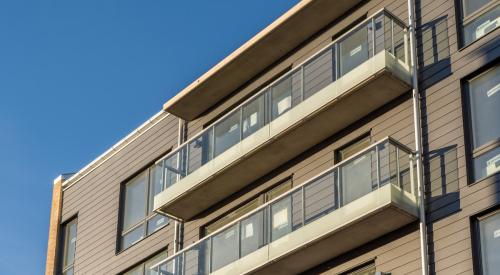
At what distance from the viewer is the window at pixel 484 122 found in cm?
2419

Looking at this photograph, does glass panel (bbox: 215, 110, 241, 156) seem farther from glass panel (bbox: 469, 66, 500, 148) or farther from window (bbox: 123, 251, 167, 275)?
glass panel (bbox: 469, 66, 500, 148)

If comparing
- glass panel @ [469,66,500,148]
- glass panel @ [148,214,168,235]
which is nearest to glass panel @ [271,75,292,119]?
glass panel @ [469,66,500,148]

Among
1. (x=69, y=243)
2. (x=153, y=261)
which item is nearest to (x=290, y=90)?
(x=153, y=261)

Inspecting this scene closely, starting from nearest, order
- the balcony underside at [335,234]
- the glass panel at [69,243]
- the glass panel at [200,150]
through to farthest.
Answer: the balcony underside at [335,234] < the glass panel at [200,150] < the glass panel at [69,243]

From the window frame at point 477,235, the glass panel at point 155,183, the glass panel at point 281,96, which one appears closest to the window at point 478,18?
the window frame at point 477,235

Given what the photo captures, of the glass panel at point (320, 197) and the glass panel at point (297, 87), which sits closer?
the glass panel at point (320, 197)

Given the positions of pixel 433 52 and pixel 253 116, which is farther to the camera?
pixel 253 116

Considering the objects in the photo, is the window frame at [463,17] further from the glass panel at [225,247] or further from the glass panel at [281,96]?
the glass panel at [225,247]

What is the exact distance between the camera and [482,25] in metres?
25.6

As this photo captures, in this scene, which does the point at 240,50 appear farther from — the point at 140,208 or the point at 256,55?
the point at 140,208

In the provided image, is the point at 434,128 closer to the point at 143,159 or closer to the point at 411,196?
the point at 411,196

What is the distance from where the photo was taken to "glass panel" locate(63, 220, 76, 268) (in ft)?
123

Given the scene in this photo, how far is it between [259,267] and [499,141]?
635cm

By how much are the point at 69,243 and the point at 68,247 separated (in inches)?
5.0
